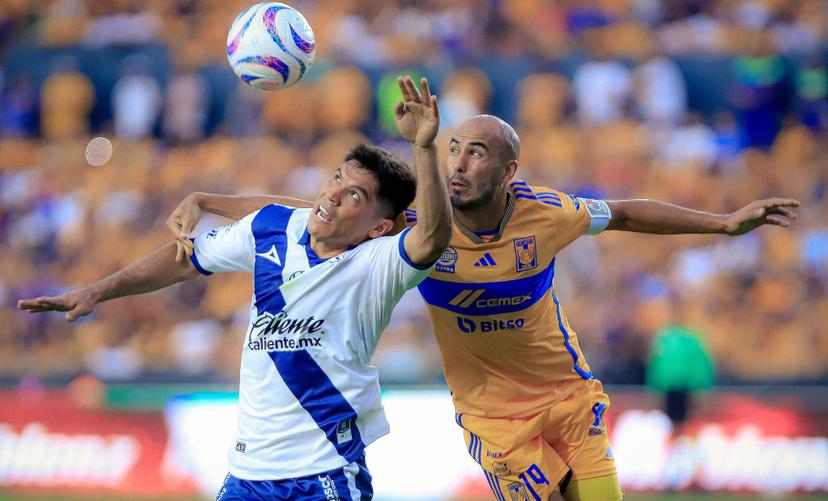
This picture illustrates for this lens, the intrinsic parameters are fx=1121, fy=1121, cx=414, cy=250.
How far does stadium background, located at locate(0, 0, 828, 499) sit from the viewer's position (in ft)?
33.5

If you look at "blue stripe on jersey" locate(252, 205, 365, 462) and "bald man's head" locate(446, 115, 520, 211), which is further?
"bald man's head" locate(446, 115, 520, 211)

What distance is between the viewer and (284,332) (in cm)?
470

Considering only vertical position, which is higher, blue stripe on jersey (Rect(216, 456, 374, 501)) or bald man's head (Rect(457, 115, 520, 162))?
bald man's head (Rect(457, 115, 520, 162))

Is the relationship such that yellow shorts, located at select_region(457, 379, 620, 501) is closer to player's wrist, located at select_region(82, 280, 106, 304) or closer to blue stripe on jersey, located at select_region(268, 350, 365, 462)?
blue stripe on jersey, located at select_region(268, 350, 365, 462)

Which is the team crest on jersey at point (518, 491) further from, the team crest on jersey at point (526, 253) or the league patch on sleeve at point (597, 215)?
the league patch on sleeve at point (597, 215)

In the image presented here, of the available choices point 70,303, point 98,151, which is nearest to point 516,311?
point 70,303

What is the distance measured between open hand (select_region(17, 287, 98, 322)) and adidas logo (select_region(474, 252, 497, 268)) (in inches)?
70.8

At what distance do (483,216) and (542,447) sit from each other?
121 cm

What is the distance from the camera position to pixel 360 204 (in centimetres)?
485

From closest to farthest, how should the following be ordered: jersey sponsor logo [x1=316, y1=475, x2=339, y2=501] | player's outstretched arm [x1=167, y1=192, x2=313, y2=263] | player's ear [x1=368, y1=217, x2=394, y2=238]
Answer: jersey sponsor logo [x1=316, y1=475, x2=339, y2=501]
player's ear [x1=368, y1=217, x2=394, y2=238]
player's outstretched arm [x1=167, y1=192, x2=313, y2=263]

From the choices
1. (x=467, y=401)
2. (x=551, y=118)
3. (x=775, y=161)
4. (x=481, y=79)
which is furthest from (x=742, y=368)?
(x=467, y=401)

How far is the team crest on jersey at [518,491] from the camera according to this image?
220 inches

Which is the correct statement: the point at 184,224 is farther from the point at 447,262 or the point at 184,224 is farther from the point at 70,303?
the point at 447,262

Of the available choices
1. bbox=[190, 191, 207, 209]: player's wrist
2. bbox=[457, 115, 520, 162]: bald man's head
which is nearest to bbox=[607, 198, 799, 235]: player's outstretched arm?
bbox=[457, 115, 520, 162]: bald man's head
